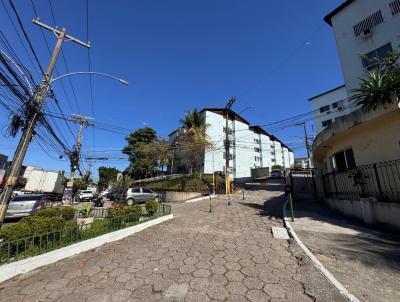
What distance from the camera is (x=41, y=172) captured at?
102 ft

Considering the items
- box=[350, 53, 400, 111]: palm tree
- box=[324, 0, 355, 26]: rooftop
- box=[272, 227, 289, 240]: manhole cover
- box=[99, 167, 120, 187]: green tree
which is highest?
box=[324, 0, 355, 26]: rooftop

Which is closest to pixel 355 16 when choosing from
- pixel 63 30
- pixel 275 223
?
pixel 275 223

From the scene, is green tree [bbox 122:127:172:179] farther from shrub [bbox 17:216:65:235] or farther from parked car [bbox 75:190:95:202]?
shrub [bbox 17:216:65:235]

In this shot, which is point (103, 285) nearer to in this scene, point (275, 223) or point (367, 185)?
point (275, 223)

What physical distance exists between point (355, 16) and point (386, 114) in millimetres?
17313

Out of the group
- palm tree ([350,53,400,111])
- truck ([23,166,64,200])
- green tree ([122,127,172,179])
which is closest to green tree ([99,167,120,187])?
green tree ([122,127,172,179])

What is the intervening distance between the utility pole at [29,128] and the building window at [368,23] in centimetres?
2236

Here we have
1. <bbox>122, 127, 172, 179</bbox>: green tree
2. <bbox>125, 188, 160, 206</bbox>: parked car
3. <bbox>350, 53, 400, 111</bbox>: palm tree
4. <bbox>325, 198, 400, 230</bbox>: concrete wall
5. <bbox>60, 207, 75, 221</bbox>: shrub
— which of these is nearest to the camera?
<bbox>325, 198, 400, 230</bbox>: concrete wall

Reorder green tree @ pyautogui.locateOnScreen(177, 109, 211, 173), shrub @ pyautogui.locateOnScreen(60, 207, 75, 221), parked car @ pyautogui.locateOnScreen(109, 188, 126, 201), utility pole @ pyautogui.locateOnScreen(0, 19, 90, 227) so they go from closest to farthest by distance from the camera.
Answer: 1. utility pole @ pyautogui.locateOnScreen(0, 19, 90, 227)
2. shrub @ pyautogui.locateOnScreen(60, 207, 75, 221)
3. parked car @ pyautogui.locateOnScreen(109, 188, 126, 201)
4. green tree @ pyautogui.locateOnScreen(177, 109, 211, 173)

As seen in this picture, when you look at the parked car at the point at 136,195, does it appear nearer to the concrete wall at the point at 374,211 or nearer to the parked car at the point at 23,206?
the parked car at the point at 23,206

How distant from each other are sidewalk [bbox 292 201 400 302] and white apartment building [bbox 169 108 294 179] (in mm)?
23975

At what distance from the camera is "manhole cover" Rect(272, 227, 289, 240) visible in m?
6.79

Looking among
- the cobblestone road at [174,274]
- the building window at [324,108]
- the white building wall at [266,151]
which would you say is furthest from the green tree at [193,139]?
A: the cobblestone road at [174,274]

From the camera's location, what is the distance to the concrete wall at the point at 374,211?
22.0ft
